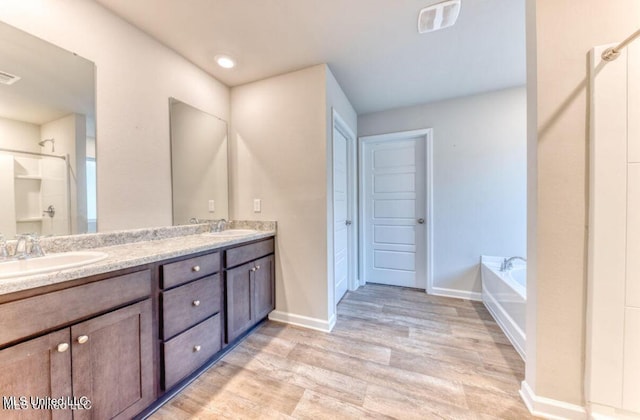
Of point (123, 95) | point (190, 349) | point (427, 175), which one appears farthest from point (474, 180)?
point (123, 95)

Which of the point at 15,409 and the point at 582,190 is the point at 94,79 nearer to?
the point at 15,409

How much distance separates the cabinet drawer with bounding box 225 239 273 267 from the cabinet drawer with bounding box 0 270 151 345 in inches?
23.0

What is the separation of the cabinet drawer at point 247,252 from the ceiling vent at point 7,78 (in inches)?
55.1

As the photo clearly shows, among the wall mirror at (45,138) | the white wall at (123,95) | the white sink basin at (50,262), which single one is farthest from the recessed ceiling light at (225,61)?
Answer: the white sink basin at (50,262)

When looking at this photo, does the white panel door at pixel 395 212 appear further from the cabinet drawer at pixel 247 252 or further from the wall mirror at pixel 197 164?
the wall mirror at pixel 197 164

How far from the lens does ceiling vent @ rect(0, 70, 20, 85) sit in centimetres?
116

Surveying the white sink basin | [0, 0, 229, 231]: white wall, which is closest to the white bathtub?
the white sink basin

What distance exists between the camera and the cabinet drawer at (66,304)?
80cm

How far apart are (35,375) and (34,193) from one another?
0.95m

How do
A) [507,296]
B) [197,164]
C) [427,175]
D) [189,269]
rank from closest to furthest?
[189,269]
[507,296]
[197,164]
[427,175]

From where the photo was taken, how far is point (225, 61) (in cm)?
203

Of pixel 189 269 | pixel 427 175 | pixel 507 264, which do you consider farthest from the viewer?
pixel 427 175

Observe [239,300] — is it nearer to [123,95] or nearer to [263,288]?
[263,288]

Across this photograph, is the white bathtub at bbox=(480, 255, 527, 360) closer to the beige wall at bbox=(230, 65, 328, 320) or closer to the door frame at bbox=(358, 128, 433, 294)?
the door frame at bbox=(358, 128, 433, 294)
